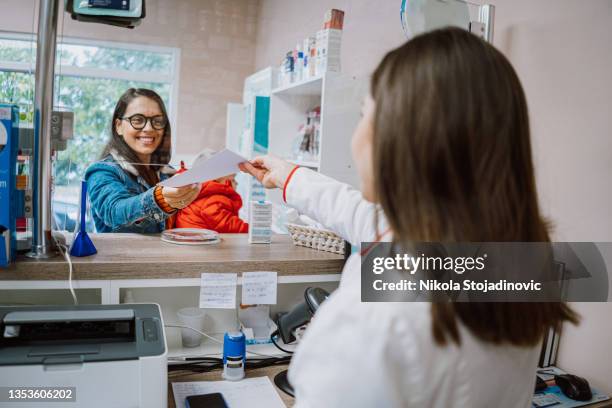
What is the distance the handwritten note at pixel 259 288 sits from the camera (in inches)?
55.2

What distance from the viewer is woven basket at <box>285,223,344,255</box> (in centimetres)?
153

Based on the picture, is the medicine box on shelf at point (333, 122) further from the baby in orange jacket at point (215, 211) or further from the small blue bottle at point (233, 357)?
the small blue bottle at point (233, 357)

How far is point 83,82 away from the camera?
1.81 m

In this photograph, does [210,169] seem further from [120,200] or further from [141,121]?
[141,121]

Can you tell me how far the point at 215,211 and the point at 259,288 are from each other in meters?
0.62

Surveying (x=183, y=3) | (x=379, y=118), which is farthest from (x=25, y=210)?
(x=183, y=3)

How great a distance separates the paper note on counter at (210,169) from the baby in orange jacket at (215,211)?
537mm

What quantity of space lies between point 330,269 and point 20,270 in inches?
31.9

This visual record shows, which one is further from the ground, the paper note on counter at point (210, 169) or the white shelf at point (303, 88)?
the white shelf at point (303, 88)

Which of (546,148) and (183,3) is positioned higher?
(183,3)

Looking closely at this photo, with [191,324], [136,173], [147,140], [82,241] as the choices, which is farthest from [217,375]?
[147,140]

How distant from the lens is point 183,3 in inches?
82.8

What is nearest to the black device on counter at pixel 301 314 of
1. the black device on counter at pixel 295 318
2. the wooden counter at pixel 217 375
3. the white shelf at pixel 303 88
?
the black device on counter at pixel 295 318

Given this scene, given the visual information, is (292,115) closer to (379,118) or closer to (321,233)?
(321,233)
